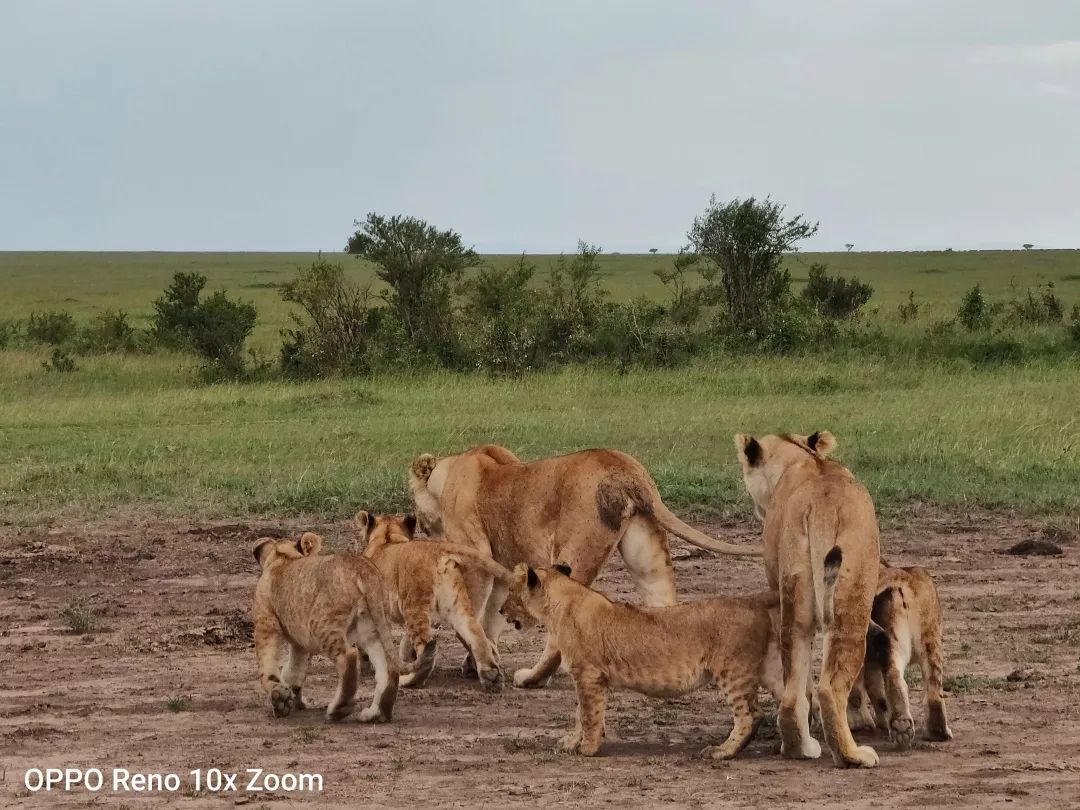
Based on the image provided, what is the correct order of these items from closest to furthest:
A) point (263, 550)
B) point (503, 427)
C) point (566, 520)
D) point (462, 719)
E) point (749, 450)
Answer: point (462, 719)
point (749, 450)
point (263, 550)
point (566, 520)
point (503, 427)

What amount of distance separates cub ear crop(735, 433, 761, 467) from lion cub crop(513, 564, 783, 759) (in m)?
0.87

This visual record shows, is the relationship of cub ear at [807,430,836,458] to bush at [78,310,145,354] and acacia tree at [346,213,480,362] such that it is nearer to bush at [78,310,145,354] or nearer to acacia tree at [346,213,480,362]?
acacia tree at [346,213,480,362]

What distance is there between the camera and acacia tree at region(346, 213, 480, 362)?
2350 centimetres

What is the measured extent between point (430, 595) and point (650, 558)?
3.41 ft

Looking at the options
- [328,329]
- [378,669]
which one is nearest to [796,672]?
[378,669]

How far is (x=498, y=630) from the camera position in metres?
7.39

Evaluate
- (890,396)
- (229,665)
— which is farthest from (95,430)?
(229,665)

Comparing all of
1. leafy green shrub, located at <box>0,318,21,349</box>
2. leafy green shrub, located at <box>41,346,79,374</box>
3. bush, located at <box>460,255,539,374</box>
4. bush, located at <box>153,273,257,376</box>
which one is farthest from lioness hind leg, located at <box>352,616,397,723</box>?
leafy green shrub, located at <box>0,318,21,349</box>

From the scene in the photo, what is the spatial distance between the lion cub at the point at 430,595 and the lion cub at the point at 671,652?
0.75 m

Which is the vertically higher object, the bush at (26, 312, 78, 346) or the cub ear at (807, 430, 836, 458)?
the cub ear at (807, 430, 836, 458)

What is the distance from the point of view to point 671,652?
572cm

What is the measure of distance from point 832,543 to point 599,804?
1.20 metres

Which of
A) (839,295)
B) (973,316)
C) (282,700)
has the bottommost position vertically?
(282,700)

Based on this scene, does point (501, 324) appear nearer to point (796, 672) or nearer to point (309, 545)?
→ point (309, 545)
